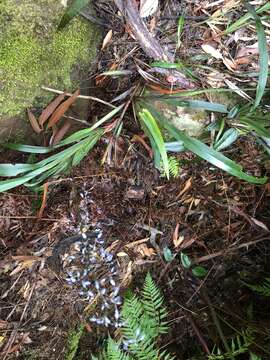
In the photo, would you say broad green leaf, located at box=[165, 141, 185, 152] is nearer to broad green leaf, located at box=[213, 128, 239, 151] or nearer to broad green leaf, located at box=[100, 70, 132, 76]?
broad green leaf, located at box=[213, 128, 239, 151]

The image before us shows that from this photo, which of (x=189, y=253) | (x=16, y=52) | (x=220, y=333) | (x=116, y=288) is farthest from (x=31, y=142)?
(x=220, y=333)

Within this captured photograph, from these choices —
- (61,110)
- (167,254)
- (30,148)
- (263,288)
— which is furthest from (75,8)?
(263,288)

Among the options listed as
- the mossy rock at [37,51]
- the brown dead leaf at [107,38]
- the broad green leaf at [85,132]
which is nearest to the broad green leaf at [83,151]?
the broad green leaf at [85,132]

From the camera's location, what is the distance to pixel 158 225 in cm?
157

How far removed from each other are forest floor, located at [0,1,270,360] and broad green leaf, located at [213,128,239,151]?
0.09 meters

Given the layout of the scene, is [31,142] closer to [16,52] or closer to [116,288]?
[16,52]

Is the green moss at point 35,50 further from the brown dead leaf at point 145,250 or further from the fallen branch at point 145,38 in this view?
the brown dead leaf at point 145,250

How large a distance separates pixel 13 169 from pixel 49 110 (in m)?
0.26

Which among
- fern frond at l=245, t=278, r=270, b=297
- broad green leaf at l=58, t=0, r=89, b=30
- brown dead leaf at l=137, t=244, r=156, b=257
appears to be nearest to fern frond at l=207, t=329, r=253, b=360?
fern frond at l=245, t=278, r=270, b=297

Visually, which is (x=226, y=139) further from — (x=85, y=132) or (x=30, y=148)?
(x=30, y=148)

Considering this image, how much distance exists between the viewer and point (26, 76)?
1391 mm

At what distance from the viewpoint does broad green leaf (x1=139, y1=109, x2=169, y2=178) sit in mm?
1282

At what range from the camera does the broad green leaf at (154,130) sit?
1.28 metres

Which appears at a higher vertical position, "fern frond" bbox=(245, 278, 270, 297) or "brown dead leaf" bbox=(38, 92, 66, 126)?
"brown dead leaf" bbox=(38, 92, 66, 126)
